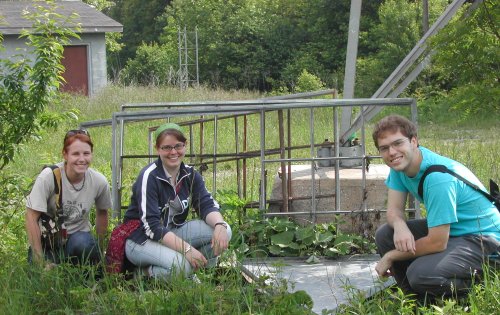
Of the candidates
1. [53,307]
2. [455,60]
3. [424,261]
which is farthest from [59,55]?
[424,261]

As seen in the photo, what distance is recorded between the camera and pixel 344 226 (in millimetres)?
7168

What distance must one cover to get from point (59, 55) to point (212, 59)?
31.1m

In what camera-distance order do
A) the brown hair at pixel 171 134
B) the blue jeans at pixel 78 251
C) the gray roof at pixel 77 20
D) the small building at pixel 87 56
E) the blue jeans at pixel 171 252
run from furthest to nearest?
the small building at pixel 87 56 → the gray roof at pixel 77 20 → the blue jeans at pixel 78 251 → the brown hair at pixel 171 134 → the blue jeans at pixel 171 252

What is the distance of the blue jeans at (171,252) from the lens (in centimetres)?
557

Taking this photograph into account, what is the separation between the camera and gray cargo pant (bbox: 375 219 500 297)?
4992mm

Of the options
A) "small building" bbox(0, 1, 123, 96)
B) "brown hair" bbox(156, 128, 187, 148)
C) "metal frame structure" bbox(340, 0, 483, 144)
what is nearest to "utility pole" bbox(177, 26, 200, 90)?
"small building" bbox(0, 1, 123, 96)

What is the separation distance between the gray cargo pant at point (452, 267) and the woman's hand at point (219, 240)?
1.16 metres

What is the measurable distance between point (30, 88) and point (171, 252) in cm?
247

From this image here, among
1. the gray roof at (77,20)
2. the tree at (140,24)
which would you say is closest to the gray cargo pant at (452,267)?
the gray roof at (77,20)

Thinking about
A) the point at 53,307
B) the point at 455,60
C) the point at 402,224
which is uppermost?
the point at 455,60

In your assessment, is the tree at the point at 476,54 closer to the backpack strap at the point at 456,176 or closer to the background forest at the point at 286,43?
the backpack strap at the point at 456,176

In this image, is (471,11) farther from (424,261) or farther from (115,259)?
(115,259)

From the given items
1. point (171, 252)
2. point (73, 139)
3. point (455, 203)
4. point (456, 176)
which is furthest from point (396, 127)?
point (73, 139)

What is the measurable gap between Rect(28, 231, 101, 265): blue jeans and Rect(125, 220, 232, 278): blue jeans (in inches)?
13.6
